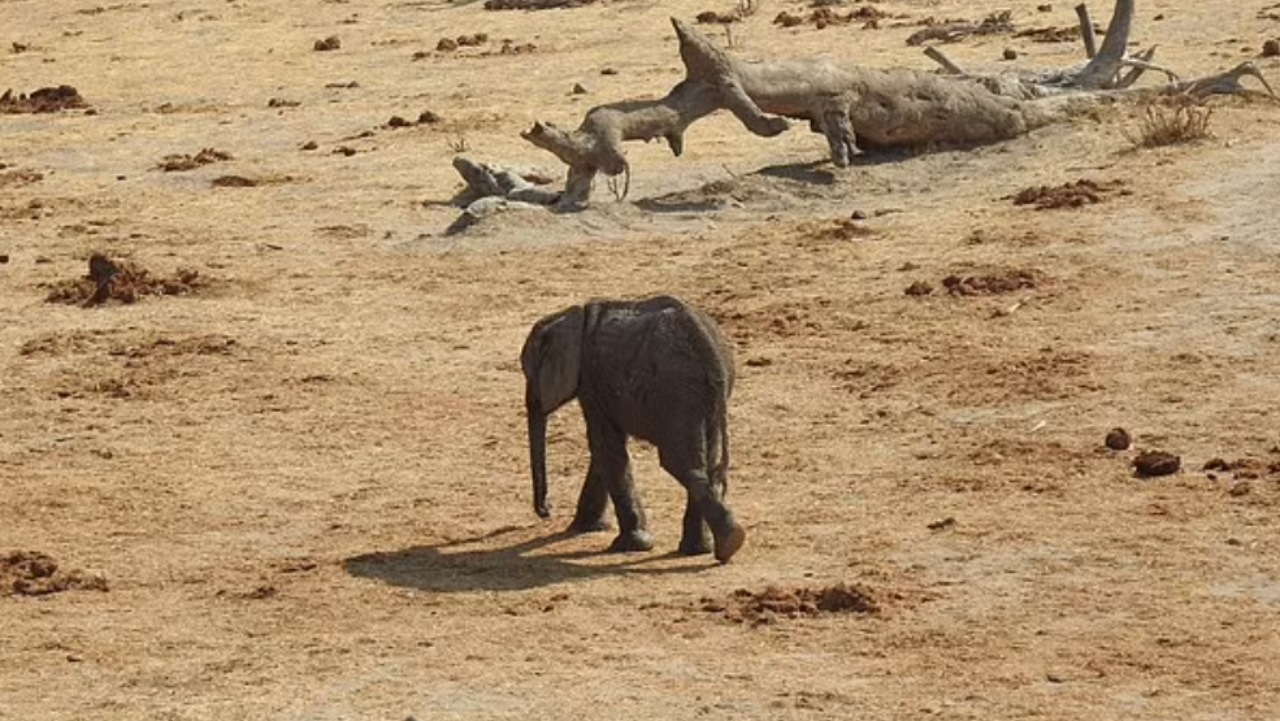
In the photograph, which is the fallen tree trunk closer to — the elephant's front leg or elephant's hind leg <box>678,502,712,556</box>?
the elephant's front leg

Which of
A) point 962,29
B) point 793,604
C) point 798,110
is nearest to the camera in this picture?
point 793,604

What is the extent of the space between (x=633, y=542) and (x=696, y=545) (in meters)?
0.27

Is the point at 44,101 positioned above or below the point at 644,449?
below

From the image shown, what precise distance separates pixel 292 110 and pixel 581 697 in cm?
1613

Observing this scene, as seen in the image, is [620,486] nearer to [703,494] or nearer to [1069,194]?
[703,494]

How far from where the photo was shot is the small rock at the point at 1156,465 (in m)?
12.0

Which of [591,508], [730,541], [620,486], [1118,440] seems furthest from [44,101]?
[730,541]

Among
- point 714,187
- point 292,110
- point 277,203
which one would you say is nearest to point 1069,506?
point 714,187

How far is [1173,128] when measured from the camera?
18969 mm

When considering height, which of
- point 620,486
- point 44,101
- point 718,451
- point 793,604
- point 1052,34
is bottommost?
point 44,101

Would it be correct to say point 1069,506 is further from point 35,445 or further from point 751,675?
point 35,445

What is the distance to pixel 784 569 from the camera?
10805 millimetres

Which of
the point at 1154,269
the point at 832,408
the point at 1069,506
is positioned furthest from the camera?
the point at 1154,269

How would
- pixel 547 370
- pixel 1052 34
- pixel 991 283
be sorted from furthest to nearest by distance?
pixel 1052 34 → pixel 991 283 → pixel 547 370
